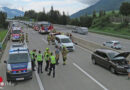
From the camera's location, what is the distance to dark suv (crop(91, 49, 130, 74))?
1226 cm

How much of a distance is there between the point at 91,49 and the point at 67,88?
12.4 meters

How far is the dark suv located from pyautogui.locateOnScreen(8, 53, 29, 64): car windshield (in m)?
5.80

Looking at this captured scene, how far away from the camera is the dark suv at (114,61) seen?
1226 cm

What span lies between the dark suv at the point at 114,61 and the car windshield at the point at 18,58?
19.0ft

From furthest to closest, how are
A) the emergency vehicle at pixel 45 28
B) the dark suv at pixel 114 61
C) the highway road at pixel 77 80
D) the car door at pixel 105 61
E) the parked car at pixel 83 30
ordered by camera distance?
the parked car at pixel 83 30, the emergency vehicle at pixel 45 28, the car door at pixel 105 61, the dark suv at pixel 114 61, the highway road at pixel 77 80

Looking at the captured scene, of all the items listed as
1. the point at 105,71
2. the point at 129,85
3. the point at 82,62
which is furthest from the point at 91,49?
the point at 129,85

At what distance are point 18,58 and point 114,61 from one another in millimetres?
6657

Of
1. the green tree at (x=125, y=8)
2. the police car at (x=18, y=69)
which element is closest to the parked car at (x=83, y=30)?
the green tree at (x=125, y=8)

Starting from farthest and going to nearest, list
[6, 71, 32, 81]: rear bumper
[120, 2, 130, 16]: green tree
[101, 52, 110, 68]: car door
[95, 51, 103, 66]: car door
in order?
[120, 2, 130, 16]: green tree → [95, 51, 103, 66]: car door → [101, 52, 110, 68]: car door → [6, 71, 32, 81]: rear bumper

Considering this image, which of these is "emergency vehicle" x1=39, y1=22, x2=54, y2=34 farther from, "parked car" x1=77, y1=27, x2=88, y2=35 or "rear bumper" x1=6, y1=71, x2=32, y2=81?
"rear bumper" x1=6, y1=71, x2=32, y2=81

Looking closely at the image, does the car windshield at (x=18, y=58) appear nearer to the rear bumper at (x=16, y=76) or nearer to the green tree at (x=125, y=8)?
the rear bumper at (x=16, y=76)

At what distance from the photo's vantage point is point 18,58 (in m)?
11.8

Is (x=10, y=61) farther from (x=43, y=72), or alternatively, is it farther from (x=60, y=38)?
(x=60, y=38)

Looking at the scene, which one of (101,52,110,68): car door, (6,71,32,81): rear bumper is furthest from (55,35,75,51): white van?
(6,71,32,81): rear bumper
